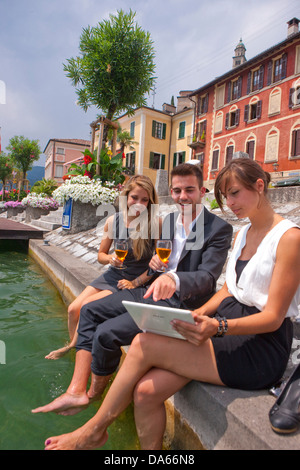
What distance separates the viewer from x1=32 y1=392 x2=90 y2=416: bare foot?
6.57 ft

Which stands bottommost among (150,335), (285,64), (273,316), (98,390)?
(98,390)

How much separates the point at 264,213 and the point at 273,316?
623mm

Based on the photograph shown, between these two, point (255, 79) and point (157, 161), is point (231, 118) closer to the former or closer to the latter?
point (255, 79)

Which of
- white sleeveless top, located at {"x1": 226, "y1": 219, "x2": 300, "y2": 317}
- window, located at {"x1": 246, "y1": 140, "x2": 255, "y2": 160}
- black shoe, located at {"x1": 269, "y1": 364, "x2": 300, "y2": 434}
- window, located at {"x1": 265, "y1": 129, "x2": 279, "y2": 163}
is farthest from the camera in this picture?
window, located at {"x1": 246, "y1": 140, "x2": 255, "y2": 160}

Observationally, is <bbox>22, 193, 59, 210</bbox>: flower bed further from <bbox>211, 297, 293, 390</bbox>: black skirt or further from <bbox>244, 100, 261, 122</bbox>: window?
<bbox>244, 100, 261, 122</bbox>: window

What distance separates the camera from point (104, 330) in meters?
1.94

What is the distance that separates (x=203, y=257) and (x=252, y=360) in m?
0.76

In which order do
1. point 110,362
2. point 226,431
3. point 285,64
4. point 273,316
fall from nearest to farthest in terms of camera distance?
1. point 226,431
2. point 273,316
3. point 110,362
4. point 285,64

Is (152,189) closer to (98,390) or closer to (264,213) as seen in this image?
(264,213)

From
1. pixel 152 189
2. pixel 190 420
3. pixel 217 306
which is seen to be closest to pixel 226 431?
pixel 190 420

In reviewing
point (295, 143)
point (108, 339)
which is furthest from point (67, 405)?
point (295, 143)

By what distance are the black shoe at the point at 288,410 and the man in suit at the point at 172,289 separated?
28.5 inches

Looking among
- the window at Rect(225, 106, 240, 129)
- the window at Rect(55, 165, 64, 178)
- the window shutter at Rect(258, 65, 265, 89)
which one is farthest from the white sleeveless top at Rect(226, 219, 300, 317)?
the window at Rect(55, 165, 64, 178)

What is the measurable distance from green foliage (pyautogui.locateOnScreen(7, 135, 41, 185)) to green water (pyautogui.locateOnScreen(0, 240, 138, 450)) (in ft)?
96.4
